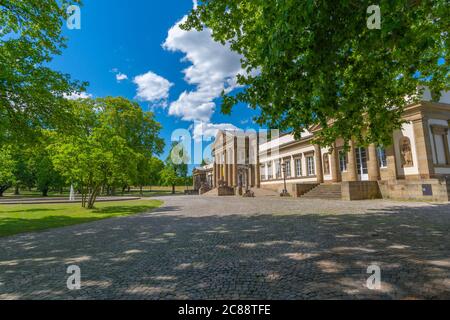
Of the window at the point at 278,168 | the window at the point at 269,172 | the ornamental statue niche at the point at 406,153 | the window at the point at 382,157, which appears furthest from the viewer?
the window at the point at 269,172

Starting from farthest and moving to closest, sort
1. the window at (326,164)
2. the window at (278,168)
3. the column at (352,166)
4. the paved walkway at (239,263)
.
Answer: the window at (278,168) < the window at (326,164) < the column at (352,166) < the paved walkway at (239,263)

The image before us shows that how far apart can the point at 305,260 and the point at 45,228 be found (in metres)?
11.0

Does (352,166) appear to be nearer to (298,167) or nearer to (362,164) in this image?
(362,164)

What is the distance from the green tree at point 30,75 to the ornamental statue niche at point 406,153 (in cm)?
2331

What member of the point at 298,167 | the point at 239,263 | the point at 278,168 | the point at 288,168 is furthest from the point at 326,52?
the point at 278,168

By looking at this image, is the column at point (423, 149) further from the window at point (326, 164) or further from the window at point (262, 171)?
the window at point (262, 171)

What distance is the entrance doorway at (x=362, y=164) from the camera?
2205 cm

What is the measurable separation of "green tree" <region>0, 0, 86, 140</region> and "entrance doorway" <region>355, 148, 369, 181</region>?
23.3 meters

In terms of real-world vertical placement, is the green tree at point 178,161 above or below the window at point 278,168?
above

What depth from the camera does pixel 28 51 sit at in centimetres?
1104

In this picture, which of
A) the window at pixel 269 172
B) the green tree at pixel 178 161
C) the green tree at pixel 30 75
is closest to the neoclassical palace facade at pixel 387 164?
the window at pixel 269 172

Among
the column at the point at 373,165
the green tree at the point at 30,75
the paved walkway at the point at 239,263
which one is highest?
the green tree at the point at 30,75
